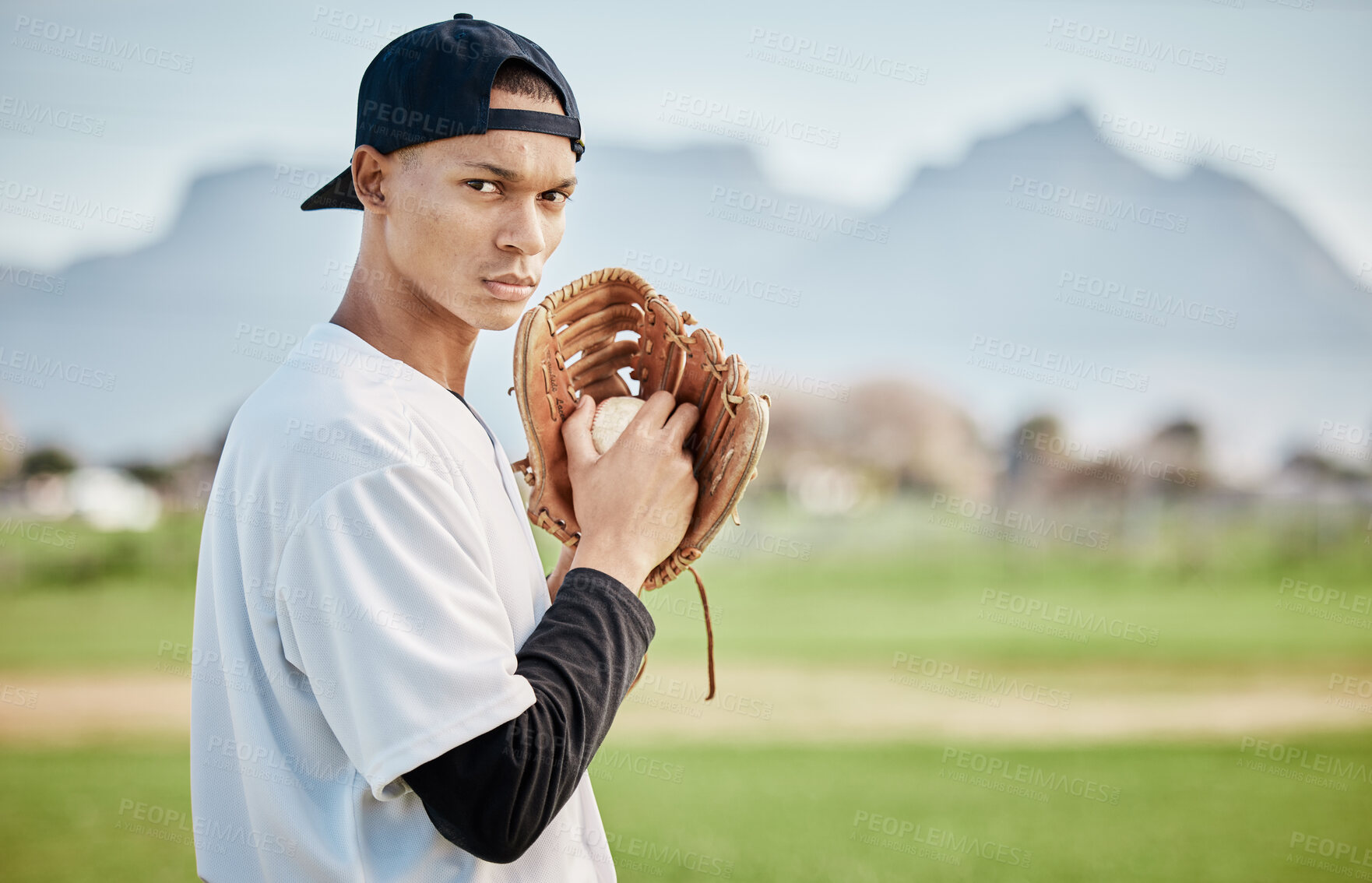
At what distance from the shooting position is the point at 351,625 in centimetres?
85

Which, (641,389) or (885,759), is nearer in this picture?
(641,389)

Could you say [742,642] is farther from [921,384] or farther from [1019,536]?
[921,384]

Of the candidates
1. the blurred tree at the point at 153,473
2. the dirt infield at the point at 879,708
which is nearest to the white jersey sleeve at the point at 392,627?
the dirt infield at the point at 879,708

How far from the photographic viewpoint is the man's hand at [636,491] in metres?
1.09

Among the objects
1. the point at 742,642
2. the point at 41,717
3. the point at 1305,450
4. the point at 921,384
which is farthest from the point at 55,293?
the point at 1305,450

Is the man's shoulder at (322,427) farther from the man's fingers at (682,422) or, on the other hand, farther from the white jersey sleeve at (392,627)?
the man's fingers at (682,422)

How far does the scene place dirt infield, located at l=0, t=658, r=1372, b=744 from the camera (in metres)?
9.45

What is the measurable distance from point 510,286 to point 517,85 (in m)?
0.23

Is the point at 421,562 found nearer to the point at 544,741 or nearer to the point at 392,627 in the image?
the point at 392,627

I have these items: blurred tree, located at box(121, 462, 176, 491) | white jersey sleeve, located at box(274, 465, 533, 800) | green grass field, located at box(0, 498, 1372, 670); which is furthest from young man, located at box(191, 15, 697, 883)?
blurred tree, located at box(121, 462, 176, 491)

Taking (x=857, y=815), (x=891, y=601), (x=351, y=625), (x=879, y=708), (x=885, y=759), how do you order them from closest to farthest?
(x=351, y=625) < (x=857, y=815) < (x=885, y=759) < (x=879, y=708) < (x=891, y=601)

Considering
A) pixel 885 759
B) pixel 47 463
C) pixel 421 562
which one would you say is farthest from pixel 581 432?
pixel 47 463

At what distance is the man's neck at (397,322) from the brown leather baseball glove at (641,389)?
0.12 metres

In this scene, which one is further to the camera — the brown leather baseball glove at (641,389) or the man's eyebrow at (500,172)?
the brown leather baseball glove at (641,389)
